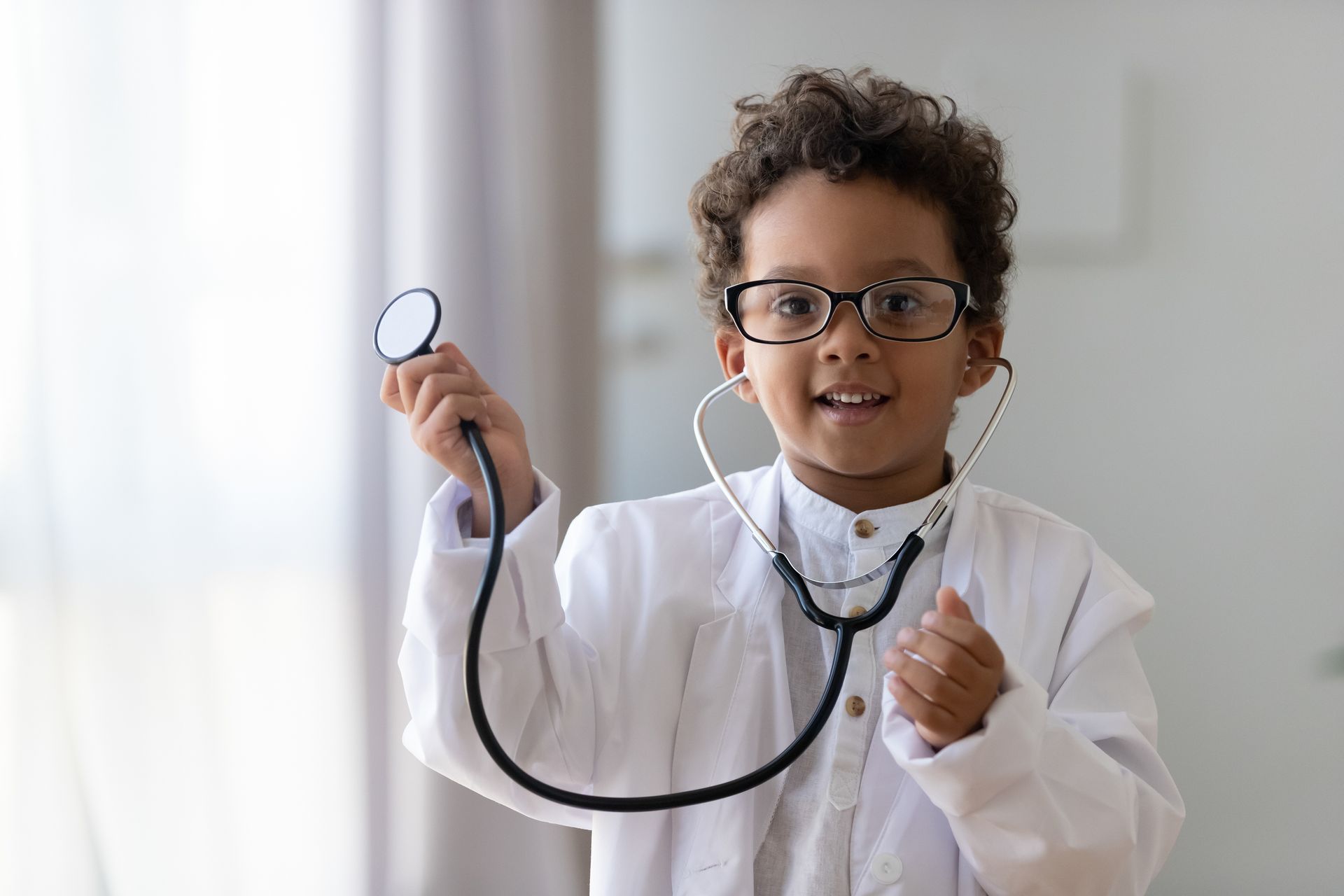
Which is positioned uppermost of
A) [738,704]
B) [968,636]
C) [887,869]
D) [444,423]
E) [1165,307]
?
[1165,307]

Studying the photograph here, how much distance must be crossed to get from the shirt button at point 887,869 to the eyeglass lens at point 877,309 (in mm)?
413

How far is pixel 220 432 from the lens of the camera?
1084mm

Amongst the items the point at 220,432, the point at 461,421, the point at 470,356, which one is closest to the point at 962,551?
the point at 461,421

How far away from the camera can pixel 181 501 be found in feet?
3.54

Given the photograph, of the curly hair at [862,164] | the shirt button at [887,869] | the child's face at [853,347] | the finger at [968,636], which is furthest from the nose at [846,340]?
the shirt button at [887,869]

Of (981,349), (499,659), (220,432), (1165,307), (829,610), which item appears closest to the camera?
(499,659)

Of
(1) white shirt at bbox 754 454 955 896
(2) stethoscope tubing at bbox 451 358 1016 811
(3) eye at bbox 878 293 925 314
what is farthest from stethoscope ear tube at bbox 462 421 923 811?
(3) eye at bbox 878 293 925 314

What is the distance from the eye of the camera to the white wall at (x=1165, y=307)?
1.17m

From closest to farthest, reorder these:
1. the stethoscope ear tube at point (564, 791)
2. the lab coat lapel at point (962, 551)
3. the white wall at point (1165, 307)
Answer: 1. the stethoscope ear tube at point (564, 791)
2. the lab coat lapel at point (962, 551)
3. the white wall at point (1165, 307)

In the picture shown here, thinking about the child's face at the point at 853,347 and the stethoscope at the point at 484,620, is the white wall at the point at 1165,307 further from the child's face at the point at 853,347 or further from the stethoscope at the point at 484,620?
the stethoscope at the point at 484,620

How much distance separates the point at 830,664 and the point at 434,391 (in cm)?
41

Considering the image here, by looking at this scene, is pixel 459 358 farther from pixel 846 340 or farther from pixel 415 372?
pixel 846 340

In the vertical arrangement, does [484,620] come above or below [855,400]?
below

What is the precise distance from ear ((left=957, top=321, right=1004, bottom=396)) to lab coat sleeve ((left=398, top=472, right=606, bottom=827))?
0.43m
